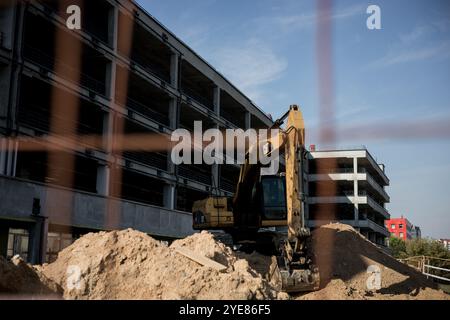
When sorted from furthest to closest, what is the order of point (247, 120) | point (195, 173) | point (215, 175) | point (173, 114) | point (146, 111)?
point (247, 120)
point (215, 175)
point (195, 173)
point (173, 114)
point (146, 111)

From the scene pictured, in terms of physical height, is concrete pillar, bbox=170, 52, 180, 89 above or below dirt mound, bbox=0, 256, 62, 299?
above

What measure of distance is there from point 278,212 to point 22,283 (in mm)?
9108

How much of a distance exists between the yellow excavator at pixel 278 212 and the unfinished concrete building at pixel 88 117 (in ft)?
26.6

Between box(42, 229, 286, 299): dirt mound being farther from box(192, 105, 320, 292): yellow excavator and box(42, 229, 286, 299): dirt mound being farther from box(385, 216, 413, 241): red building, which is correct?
box(385, 216, 413, 241): red building

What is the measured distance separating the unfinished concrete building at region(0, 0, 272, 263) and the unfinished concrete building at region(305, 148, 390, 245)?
31.5 m

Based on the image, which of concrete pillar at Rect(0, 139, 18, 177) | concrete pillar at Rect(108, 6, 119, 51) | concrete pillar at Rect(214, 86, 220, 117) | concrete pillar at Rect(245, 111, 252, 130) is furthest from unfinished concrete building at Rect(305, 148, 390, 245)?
concrete pillar at Rect(0, 139, 18, 177)

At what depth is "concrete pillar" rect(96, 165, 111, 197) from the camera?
25984 mm

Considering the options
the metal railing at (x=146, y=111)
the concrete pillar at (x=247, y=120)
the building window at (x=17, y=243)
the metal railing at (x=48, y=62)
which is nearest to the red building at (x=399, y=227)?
the concrete pillar at (x=247, y=120)

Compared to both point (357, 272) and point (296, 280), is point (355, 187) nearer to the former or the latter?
point (357, 272)

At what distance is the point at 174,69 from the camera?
1319 inches

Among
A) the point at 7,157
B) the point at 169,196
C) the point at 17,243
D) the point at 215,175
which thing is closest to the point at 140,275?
the point at 7,157

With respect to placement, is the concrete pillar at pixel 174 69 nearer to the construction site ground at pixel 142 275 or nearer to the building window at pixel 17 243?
the building window at pixel 17 243
